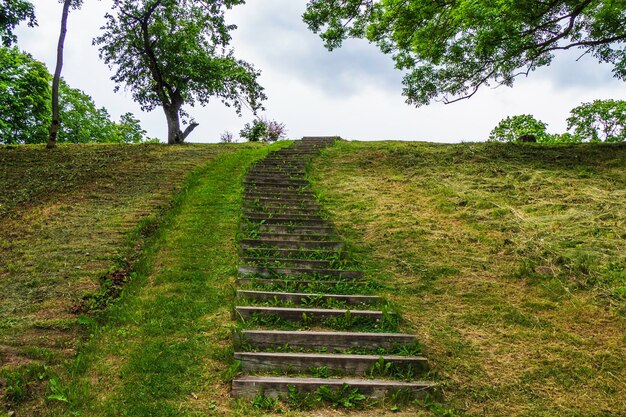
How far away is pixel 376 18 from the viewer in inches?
493

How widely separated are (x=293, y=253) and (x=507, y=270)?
3.44m

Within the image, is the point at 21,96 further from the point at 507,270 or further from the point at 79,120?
the point at 507,270

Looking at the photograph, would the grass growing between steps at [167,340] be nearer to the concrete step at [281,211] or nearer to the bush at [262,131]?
the concrete step at [281,211]

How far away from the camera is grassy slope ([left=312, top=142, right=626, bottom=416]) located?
12.8ft

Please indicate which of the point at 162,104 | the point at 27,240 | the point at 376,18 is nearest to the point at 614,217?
the point at 376,18

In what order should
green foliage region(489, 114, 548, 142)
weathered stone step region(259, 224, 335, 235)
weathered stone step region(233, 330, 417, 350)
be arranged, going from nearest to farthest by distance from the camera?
1. weathered stone step region(233, 330, 417, 350)
2. weathered stone step region(259, 224, 335, 235)
3. green foliage region(489, 114, 548, 142)

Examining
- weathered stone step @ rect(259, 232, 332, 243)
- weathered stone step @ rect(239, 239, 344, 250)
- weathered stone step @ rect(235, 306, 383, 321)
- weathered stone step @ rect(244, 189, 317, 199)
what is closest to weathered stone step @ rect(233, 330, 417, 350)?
weathered stone step @ rect(235, 306, 383, 321)

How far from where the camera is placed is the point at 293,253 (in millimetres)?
6898

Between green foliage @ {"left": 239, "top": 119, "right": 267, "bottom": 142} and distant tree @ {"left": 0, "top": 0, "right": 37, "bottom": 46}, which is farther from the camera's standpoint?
green foliage @ {"left": 239, "top": 119, "right": 267, "bottom": 142}

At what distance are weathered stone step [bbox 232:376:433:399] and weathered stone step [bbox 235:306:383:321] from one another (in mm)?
1100

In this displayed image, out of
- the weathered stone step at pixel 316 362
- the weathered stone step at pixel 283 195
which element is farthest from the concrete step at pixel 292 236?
the weathered stone step at pixel 316 362

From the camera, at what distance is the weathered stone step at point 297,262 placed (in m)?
6.37

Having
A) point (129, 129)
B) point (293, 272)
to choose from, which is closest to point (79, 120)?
point (129, 129)

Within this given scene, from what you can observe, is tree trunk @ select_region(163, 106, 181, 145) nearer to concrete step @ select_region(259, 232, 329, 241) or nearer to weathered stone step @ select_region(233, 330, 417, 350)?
concrete step @ select_region(259, 232, 329, 241)
